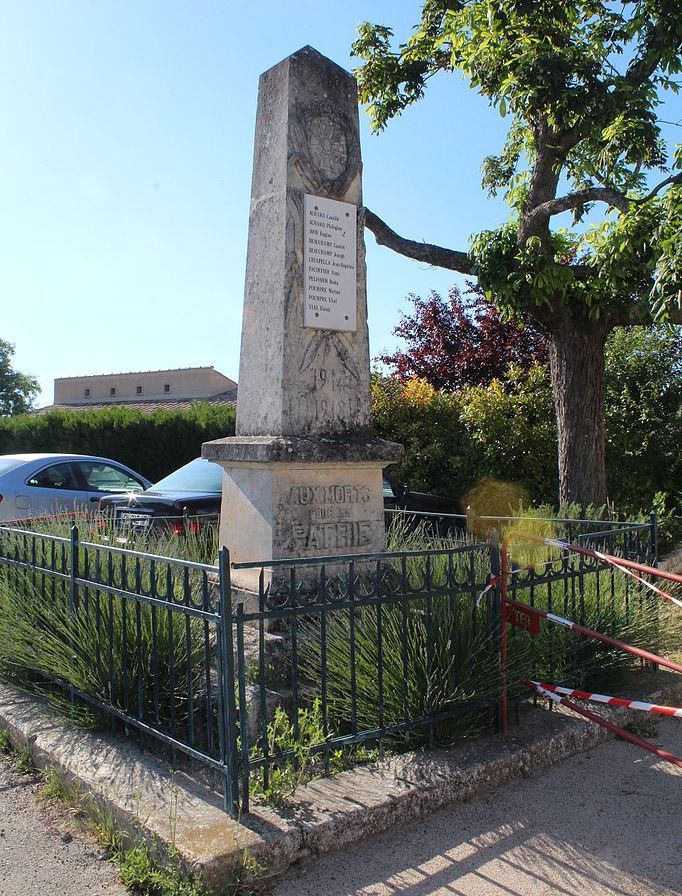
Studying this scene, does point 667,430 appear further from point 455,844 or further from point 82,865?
point 82,865

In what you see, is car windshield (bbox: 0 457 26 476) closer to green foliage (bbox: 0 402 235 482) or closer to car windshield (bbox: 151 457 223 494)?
car windshield (bbox: 151 457 223 494)

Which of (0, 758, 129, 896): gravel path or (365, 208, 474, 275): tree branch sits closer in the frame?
(0, 758, 129, 896): gravel path

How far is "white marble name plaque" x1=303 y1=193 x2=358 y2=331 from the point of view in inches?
189

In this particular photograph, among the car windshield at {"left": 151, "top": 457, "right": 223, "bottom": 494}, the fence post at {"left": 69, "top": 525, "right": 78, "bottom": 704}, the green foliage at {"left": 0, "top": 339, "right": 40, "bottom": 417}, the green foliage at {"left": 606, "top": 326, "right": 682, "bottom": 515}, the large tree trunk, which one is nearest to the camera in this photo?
the fence post at {"left": 69, "top": 525, "right": 78, "bottom": 704}

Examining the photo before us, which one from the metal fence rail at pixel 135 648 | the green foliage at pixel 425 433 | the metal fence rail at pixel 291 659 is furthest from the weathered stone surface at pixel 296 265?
the green foliage at pixel 425 433

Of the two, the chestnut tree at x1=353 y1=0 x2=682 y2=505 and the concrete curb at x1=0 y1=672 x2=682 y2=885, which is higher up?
the chestnut tree at x1=353 y1=0 x2=682 y2=505

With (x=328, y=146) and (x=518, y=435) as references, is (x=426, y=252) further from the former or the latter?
(x=328, y=146)

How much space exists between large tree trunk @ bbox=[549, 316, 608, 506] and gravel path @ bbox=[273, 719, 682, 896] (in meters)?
5.59

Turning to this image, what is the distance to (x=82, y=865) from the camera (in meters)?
2.83

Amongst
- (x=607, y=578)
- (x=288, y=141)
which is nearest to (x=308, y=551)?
(x=607, y=578)

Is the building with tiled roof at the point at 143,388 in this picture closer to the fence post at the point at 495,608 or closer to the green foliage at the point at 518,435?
the green foliage at the point at 518,435

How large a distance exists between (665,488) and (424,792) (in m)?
8.49

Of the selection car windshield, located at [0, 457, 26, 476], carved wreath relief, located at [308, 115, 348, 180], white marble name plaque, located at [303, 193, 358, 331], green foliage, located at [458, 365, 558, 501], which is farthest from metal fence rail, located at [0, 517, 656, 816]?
green foliage, located at [458, 365, 558, 501]

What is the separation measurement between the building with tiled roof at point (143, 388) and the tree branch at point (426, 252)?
2390cm
